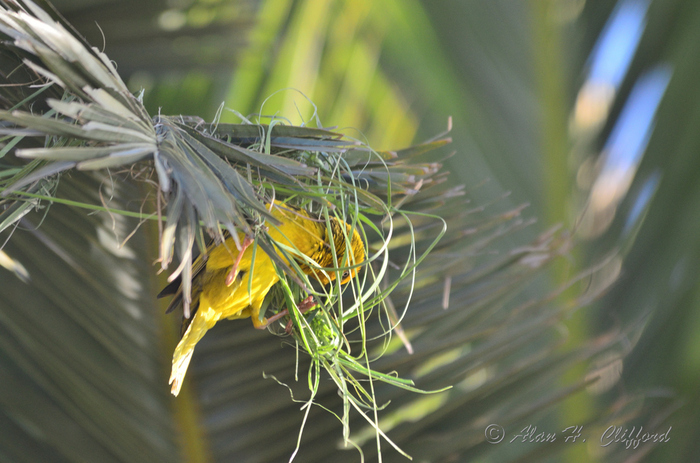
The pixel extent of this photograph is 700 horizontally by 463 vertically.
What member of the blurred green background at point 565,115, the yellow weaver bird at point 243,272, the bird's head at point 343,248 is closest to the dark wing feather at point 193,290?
the yellow weaver bird at point 243,272

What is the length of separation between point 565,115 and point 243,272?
69cm

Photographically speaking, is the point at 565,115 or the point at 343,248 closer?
the point at 343,248

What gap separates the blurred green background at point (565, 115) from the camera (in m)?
0.68

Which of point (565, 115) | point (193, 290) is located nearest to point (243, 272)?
point (193, 290)

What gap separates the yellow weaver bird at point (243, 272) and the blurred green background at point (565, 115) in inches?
10.8

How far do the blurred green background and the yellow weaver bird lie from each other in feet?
0.90

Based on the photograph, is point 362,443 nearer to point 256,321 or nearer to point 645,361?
point 256,321

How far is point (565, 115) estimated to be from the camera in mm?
822

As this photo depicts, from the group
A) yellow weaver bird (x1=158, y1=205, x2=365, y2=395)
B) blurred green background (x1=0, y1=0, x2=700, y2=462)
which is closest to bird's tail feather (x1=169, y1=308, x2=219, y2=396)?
yellow weaver bird (x1=158, y1=205, x2=365, y2=395)

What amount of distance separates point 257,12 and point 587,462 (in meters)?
0.79

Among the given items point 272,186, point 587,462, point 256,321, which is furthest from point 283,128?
point 587,462

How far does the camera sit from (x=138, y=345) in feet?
1.48

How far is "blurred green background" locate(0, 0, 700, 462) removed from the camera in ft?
2.24

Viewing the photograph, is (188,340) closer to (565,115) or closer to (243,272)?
(243,272)
